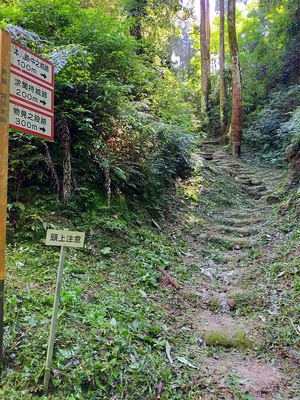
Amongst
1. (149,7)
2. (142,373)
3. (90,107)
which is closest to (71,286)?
(142,373)

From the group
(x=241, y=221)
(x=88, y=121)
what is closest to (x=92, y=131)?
(x=88, y=121)

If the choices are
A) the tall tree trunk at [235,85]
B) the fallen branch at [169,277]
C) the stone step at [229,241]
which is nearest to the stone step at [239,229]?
the stone step at [229,241]

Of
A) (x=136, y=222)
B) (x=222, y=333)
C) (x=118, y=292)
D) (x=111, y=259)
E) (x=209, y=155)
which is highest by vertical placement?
(x=209, y=155)

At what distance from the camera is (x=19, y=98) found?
7.79 ft

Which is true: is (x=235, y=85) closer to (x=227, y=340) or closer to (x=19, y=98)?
(x=227, y=340)

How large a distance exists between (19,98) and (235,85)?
11.5 m

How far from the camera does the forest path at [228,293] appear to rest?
9.25ft

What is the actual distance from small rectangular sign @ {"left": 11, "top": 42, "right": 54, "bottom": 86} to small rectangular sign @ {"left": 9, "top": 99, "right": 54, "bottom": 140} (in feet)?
0.94

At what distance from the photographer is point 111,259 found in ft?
13.9

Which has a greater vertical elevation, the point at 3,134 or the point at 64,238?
the point at 3,134

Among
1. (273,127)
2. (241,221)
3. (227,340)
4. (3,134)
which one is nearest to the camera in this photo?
(3,134)

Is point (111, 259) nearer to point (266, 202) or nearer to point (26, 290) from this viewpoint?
point (26, 290)

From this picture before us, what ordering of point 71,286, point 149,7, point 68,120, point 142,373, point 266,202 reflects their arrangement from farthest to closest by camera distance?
point 149,7 < point 266,202 < point 68,120 < point 71,286 < point 142,373

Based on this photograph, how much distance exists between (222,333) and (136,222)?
2500 millimetres
